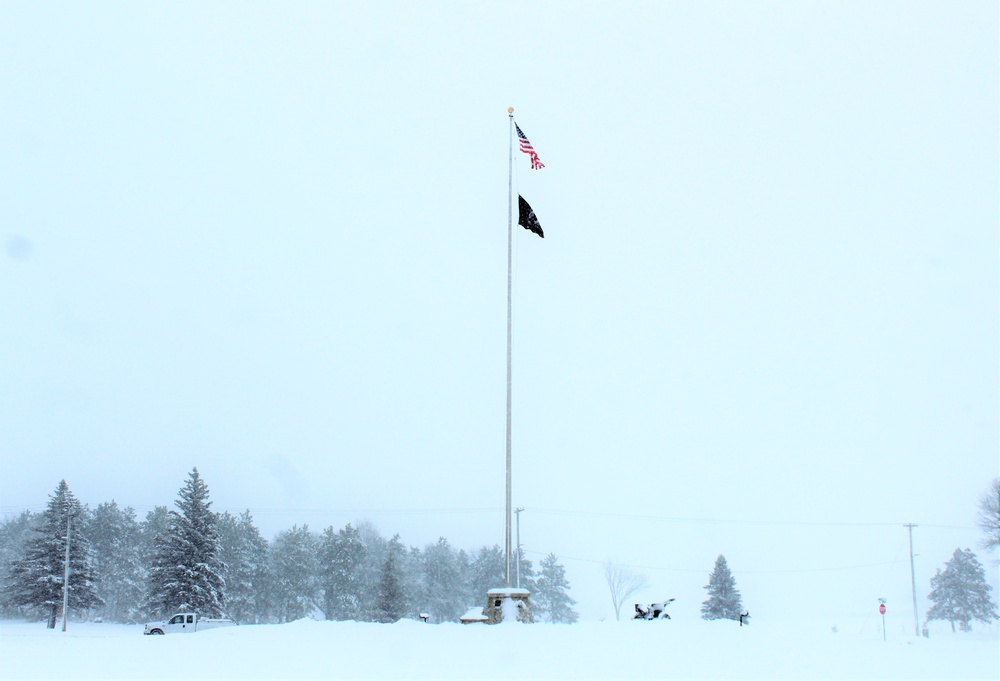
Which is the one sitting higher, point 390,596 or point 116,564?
point 116,564

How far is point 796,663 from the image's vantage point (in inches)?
509

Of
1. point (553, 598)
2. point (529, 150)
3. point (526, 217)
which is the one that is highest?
point (529, 150)

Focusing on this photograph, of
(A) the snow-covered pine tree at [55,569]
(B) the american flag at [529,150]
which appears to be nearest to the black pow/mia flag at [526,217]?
(B) the american flag at [529,150]

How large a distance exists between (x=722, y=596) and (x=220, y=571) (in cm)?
3783

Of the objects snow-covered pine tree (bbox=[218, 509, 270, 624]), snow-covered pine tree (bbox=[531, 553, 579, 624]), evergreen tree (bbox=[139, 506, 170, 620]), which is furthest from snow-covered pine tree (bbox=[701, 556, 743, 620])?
evergreen tree (bbox=[139, 506, 170, 620])

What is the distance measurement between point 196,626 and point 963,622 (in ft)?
207

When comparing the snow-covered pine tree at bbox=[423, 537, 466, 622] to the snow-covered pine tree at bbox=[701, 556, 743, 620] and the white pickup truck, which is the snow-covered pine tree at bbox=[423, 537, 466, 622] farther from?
the white pickup truck

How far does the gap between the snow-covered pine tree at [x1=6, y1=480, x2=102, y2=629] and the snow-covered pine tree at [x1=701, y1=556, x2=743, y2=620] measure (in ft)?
147

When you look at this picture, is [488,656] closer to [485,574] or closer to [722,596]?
[722,596]

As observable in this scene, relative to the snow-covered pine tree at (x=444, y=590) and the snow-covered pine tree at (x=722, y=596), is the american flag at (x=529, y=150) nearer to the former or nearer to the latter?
the snow-covered pine tree at (x=722, y=596)

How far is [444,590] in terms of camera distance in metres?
74.7

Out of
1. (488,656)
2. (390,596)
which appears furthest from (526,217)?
(390,596)

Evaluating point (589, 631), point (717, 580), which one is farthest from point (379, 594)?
point (589, 631)

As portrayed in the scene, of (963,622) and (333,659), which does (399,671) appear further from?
(963,622)
